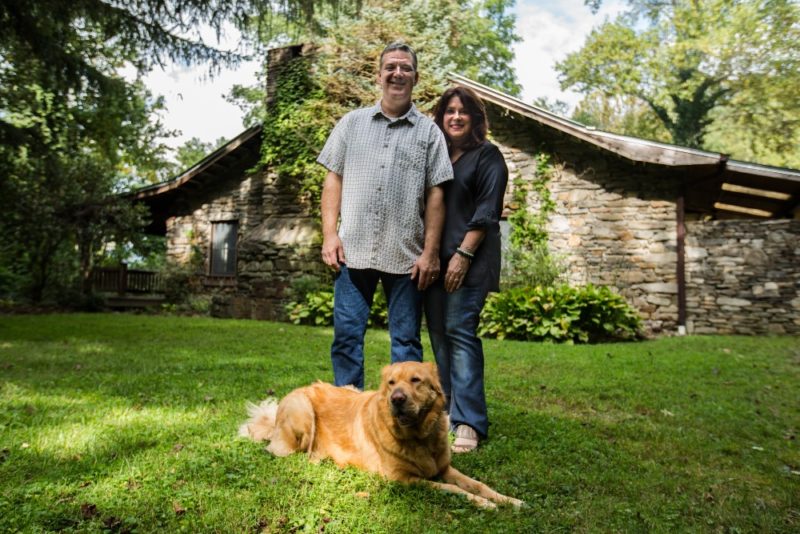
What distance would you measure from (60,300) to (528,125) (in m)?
12.1

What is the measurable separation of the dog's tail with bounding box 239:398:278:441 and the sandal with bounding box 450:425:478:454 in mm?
1081

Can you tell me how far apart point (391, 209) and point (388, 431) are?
3.81 ft

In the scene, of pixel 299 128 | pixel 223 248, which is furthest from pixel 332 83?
pixel 223 248

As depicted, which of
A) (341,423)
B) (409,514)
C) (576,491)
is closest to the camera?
(409,514)

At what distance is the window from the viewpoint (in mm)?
16031

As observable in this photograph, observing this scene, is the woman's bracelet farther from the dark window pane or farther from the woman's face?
the dark window pane

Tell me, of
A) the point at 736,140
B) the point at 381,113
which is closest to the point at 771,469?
the point at 381,113

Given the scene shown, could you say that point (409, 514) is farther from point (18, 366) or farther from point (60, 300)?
point (60, 300)

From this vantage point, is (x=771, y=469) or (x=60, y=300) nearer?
(x=771, y=469)

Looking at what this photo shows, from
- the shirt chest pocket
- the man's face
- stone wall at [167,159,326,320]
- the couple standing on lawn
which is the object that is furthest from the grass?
stone wall at [167,159,326,320]

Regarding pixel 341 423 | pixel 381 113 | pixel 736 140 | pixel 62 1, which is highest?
pixel 736 140

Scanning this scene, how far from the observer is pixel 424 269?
3.06 m

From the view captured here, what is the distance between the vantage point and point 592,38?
28.4 metres

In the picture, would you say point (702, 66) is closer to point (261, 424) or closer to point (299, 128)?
point (299, 128)
